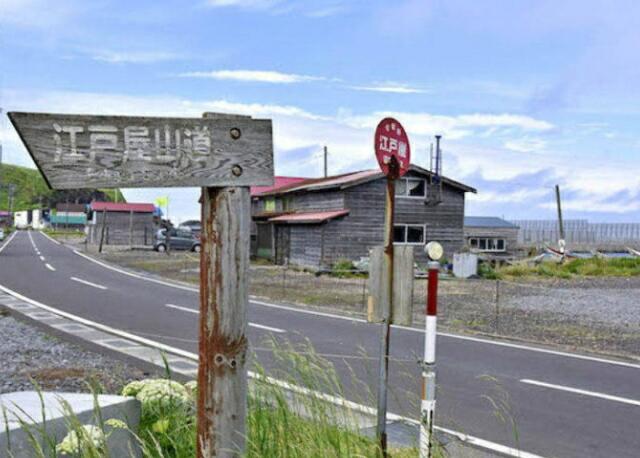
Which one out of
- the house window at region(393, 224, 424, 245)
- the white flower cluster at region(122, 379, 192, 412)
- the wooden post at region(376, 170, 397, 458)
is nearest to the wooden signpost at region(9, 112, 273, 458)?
the white flower cluster at region(122, 379, 192, 412)

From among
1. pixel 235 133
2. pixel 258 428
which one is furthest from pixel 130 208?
pixel 235 133

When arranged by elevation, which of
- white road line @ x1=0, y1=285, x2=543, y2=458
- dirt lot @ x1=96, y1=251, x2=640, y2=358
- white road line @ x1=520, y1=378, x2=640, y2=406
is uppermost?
white road line @ x1=0, y1=285, x2=543, y2=458

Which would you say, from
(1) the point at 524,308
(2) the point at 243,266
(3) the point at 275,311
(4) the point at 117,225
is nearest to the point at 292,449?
(2) the point at 243,266

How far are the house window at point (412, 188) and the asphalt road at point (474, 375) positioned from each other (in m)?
16.7

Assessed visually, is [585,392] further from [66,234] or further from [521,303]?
[66,234]

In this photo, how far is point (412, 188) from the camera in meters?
33.5

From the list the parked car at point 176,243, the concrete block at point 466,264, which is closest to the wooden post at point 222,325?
the concrete block at point 466,264

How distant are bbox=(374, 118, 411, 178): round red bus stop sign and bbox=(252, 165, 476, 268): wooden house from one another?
25475mm

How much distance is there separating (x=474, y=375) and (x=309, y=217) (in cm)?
2426

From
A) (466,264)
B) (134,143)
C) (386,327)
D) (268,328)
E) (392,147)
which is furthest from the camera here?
(466,264)

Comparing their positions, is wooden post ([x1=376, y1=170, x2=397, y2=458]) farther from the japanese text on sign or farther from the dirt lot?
the dirt lot

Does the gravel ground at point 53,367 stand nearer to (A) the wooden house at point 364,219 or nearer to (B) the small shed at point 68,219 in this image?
(A) the wooden house at point 364,219

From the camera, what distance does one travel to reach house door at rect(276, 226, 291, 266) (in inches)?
1414

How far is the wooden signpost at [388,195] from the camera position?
197 inches
